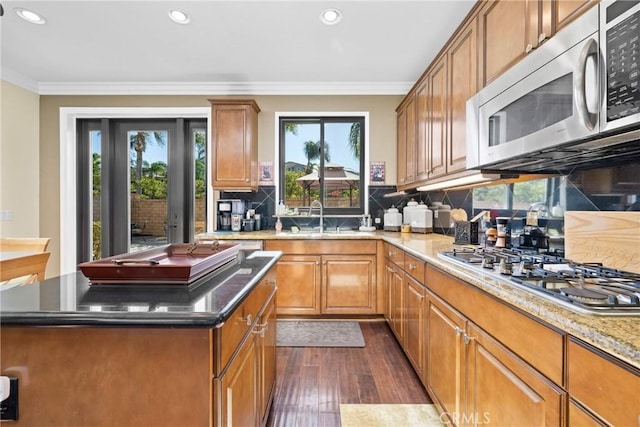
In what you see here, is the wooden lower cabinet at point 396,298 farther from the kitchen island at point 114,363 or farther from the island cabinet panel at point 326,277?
the kitchen island at point 114,363

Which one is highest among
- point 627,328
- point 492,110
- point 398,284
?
point 492,110

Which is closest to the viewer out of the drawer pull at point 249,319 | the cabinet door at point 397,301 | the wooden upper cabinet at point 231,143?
the drawer pull at point 249,319

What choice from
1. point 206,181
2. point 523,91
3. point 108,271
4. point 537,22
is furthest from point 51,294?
point 206,181

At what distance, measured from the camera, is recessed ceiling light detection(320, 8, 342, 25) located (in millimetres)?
2297

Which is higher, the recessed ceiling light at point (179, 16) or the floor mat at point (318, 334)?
the recessed ceiling light at point (179, 16)

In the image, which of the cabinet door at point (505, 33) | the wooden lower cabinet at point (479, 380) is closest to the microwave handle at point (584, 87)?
the cabinet door at point (505, 33)

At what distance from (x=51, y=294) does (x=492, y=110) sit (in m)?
1.95

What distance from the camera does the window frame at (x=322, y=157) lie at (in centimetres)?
372

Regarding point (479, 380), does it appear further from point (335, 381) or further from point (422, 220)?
point (422, 220)

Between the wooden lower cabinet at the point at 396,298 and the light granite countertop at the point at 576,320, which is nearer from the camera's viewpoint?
the light granite countertop at the point at 576,320

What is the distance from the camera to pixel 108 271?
1.02 m

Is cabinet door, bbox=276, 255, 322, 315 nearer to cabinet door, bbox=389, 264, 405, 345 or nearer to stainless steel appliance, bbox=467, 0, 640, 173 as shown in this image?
cabinet door, bbox=389, 264, 405, 345

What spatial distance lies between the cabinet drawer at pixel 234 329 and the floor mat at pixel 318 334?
1.43 m

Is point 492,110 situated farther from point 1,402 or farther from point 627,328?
point 1,402
